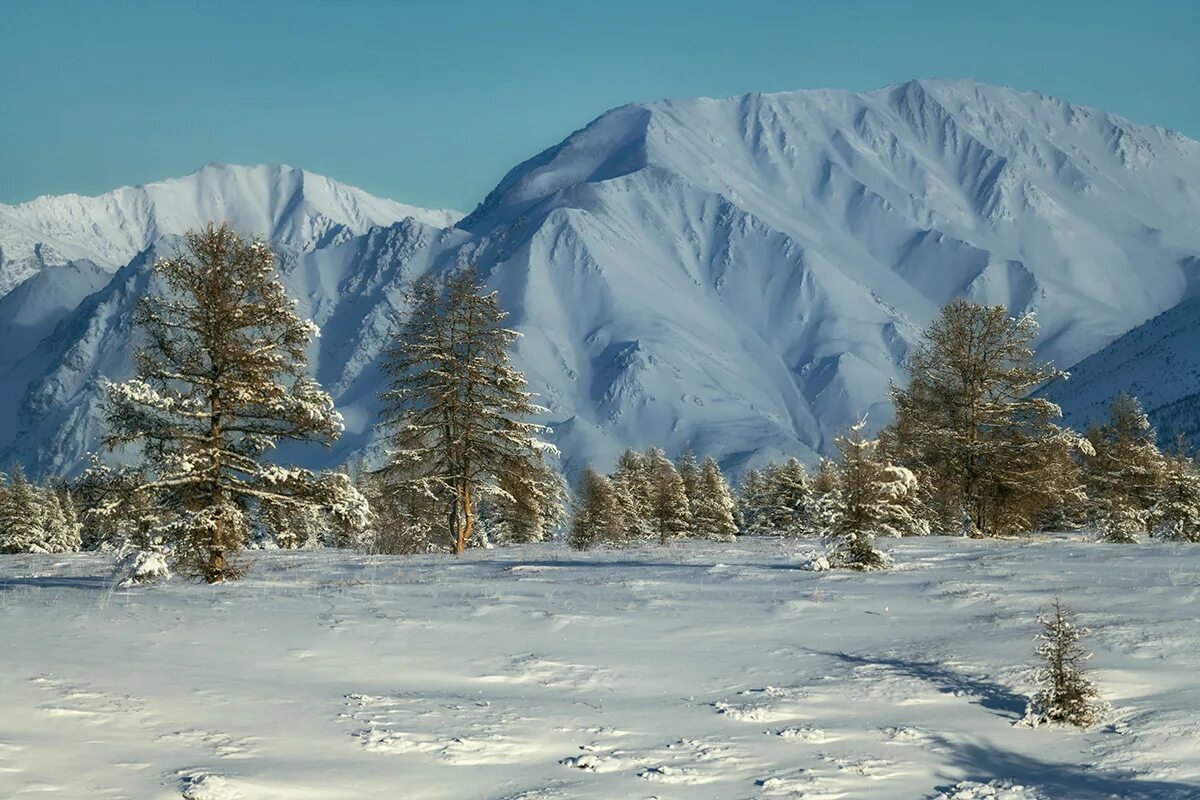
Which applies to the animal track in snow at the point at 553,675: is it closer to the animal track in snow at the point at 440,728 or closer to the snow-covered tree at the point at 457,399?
the animal track in snow at the point at 440,728

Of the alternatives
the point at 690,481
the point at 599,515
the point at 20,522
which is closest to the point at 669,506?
the point at 599,515

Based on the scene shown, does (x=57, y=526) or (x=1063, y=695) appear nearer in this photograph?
(x=1063, y=695)

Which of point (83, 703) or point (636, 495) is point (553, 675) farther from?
point (636, 495)

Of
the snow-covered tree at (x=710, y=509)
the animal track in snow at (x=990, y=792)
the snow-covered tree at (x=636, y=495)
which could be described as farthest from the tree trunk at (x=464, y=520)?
the snow-covered tree at (x=710, y=509)

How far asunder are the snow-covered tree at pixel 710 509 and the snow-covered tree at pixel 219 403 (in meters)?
45.4

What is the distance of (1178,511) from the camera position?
33781 millimetres

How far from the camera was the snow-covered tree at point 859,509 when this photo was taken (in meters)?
20.3

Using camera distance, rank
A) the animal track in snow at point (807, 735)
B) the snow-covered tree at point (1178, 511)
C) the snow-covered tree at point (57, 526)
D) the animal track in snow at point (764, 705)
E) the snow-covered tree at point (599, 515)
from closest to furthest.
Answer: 1. the animal track in snow at point (807, 735)
2. the animal track in snow at point (764, 705)
3. the snow-covered tree at point (1178, 511)
4. the snow-covered tree at point (599, 515)
5. the snow-covered tree at point (57, 526)

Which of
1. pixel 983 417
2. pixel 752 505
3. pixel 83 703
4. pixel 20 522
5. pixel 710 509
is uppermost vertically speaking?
pixel 752 505

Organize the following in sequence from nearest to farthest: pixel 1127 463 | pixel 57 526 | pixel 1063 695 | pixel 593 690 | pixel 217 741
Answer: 1. pixel 217 741
2. pixel 1063 695
3. pixel 593 690
4. pixel 1127 463
5. pixel 57 526

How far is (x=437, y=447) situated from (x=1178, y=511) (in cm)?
2392

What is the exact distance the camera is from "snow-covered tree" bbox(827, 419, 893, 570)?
2033 cm

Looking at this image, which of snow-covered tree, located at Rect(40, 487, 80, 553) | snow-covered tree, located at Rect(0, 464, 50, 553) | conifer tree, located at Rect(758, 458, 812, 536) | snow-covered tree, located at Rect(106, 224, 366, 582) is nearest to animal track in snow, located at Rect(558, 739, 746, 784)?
snow-covered tree, located at Rect(106, 224, 366, 582)

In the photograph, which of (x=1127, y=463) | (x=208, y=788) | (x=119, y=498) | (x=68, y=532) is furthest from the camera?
(x=68, y=532)
